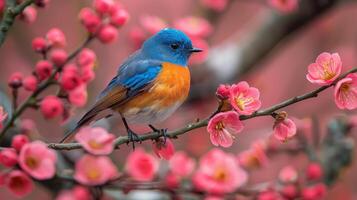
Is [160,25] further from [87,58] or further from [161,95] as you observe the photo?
[87,58]

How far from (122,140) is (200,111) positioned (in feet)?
7.79

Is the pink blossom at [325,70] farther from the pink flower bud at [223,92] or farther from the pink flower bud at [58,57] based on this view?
the pink flower bud at [58,57]

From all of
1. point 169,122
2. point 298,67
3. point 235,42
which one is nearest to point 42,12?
point 169,122

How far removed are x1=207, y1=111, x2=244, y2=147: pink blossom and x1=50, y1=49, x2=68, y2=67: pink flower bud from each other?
0.60 metres

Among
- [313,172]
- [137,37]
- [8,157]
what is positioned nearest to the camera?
[8,157]

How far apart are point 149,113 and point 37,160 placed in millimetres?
633

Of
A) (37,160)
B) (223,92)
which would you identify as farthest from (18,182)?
(223,92)

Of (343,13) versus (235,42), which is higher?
(343,13)

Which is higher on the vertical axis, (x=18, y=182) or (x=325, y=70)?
(x=325, y=70)

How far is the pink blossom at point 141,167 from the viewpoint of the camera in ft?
7.79

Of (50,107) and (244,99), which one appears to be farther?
(50,107)

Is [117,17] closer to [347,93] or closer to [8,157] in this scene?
[8,157]

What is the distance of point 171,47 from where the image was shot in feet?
8.95

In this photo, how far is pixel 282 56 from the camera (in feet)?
18.9
